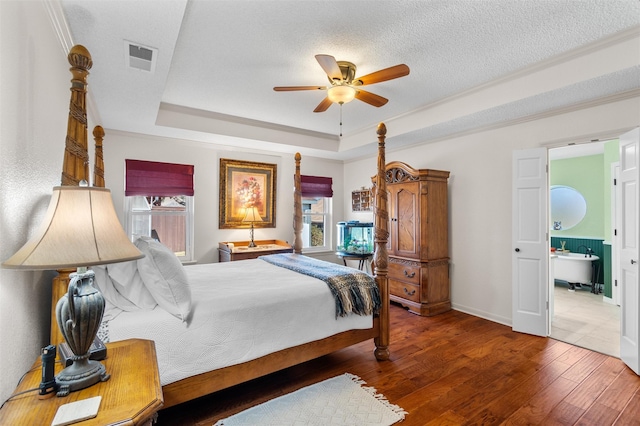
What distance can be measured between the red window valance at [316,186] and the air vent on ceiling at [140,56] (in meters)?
3.38

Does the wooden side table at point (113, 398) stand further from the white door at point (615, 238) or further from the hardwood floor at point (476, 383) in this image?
the white door at point (615, 238)

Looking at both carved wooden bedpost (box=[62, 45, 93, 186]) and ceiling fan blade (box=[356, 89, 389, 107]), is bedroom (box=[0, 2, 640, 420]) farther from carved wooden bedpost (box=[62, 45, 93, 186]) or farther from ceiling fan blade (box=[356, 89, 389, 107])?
ceiling fan blade (box=[356, 89, 389, 107])

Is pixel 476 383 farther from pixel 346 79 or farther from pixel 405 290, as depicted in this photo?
pixel 346 79

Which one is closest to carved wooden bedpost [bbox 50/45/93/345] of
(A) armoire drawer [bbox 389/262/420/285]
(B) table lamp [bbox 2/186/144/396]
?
(B) table lamp [bbox 2/186/144/396]

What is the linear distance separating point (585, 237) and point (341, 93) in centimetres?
579

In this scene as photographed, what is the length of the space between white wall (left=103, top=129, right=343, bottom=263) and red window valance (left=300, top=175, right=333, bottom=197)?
11 cm

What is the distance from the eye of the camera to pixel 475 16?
6.96 feet

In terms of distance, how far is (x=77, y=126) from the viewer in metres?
1.35

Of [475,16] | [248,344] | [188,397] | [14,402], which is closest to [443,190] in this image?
[475,16]

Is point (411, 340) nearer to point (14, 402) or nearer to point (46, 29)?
point (14, 402)

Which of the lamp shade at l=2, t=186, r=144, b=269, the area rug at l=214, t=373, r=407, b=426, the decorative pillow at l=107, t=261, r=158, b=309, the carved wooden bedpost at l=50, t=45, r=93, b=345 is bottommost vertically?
the area rug at l=214, t=373, r=407, b=426

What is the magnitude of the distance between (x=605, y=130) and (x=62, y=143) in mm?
4514

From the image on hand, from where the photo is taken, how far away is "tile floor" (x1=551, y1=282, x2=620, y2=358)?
3.13 m

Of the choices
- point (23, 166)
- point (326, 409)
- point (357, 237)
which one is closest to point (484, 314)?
point (357, 237)
